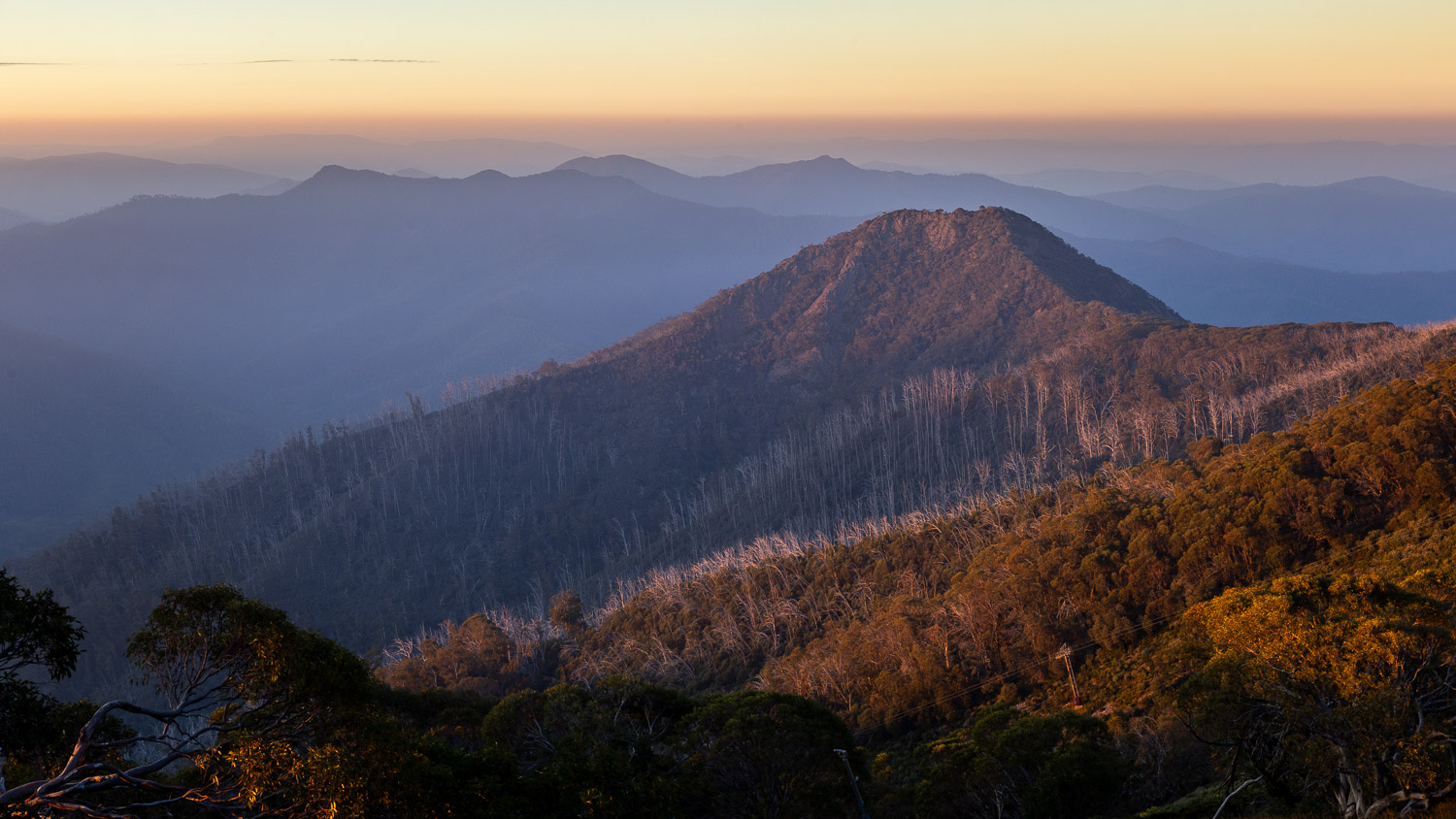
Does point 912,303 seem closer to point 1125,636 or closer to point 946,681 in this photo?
point 1125,636

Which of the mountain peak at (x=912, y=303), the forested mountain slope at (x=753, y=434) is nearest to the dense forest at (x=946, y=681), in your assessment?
the forested mountain slope at (x=753, y=434)

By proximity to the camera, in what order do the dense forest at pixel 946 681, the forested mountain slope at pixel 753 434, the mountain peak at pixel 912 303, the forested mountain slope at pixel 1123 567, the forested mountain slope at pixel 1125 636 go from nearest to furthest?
1. the dense forest at pixel 946 681
2. the forested mountain slope at pixel 1125 636
3. the forested mountain slope at pixel 1123 567
4. the forested mountain slope at pixel 753 434
5. the mountain peak at pixel 912 303

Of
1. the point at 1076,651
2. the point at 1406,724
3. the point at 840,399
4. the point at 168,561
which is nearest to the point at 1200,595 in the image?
the point at 1076,651

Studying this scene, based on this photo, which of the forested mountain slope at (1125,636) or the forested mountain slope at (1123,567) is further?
the forested mountain slope at (1123,567)

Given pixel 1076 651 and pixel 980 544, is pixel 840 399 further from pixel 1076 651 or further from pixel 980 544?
pixel 1076 651

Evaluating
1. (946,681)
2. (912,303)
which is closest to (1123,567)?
(946,681)

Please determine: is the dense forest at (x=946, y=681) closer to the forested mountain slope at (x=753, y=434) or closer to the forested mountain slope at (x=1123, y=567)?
the forested mountain slope at (x=1123, y=567)

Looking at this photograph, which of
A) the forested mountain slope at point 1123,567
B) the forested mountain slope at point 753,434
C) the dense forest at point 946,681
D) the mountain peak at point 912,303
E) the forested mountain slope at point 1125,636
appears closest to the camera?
the dense forest at point 946,681

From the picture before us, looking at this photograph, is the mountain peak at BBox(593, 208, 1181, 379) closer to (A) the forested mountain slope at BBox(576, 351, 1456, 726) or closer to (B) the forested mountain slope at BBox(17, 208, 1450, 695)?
(B) the forested mountain slope at BBox(17, 208, 1450, 695)

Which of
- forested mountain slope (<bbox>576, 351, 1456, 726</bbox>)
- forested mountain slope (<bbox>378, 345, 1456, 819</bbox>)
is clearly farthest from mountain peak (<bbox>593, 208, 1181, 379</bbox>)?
forested mountain slope (<bbox>576, 351, 1456, 726</bbox>)
